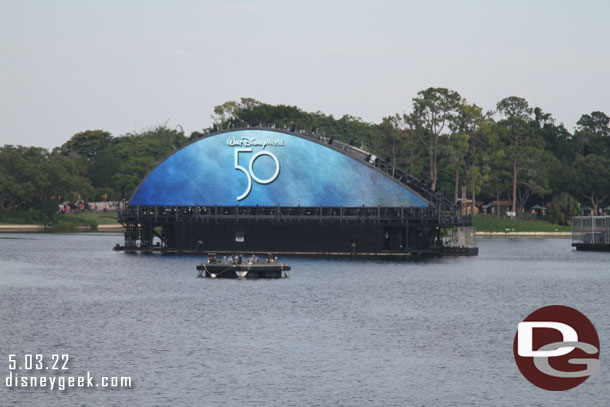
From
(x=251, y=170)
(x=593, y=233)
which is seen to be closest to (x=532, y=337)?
(x=251, y=170)

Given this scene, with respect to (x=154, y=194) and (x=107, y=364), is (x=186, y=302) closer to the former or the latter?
(x=107, y=364)

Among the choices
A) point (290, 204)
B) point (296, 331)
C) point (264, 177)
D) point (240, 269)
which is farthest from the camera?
point (264, 177)

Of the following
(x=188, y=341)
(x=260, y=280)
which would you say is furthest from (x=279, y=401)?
(x=260, y=280)

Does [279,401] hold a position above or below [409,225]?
below

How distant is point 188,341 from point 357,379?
609 inches

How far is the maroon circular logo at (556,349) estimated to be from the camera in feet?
181

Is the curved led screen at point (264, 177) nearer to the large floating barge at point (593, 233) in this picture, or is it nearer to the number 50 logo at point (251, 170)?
the number 50 logo at point (251, 170)

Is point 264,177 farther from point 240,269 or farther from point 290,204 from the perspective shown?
point 240,269

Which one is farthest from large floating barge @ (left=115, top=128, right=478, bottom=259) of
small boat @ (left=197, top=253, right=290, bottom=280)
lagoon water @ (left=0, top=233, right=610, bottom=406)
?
small boat @ (left=197, top=253, right=290, bottom=280)

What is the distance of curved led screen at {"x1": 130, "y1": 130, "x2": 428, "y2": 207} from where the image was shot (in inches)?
5517

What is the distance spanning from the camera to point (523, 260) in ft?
487

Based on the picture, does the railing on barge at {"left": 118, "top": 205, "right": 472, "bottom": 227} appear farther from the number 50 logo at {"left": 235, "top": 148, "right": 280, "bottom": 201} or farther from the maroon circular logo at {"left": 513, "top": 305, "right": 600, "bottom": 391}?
the maroon circular logo at {"left": 513, "top": 305, "right": 600, "bottom": 391}

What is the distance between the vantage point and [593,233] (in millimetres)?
174375

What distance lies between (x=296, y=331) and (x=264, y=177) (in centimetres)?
7329
